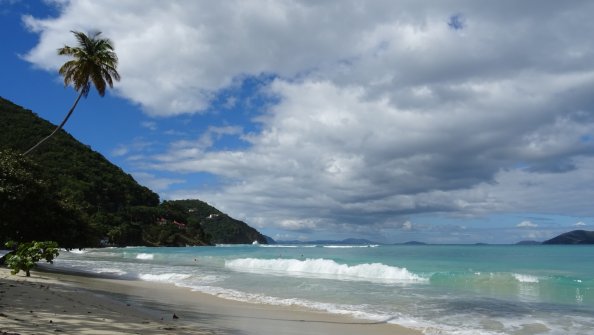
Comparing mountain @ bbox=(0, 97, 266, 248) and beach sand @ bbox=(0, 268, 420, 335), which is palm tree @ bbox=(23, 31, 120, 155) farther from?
beach sand @ bbox=(0, 268, 420, 335)

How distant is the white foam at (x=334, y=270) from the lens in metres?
28.8

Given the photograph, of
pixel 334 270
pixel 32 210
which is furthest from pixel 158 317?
pixel 334 270

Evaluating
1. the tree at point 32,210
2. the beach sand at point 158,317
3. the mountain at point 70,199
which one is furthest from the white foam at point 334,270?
the beach sand at point 158,317

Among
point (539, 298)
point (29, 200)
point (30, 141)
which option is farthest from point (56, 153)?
point (539, 298)

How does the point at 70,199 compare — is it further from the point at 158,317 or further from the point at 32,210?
the point at 158,317

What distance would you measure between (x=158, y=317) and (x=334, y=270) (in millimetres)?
25059

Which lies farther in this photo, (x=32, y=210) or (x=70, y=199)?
(x=70, y=199)

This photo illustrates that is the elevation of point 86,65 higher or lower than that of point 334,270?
higher

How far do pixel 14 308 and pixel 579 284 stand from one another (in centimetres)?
2556

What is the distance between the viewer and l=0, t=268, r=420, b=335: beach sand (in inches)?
302

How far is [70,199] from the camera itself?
2638 cm

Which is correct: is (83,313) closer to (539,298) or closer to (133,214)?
(539,298)

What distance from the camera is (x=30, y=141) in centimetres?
7638

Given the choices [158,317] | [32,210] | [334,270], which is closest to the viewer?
[158,317]
